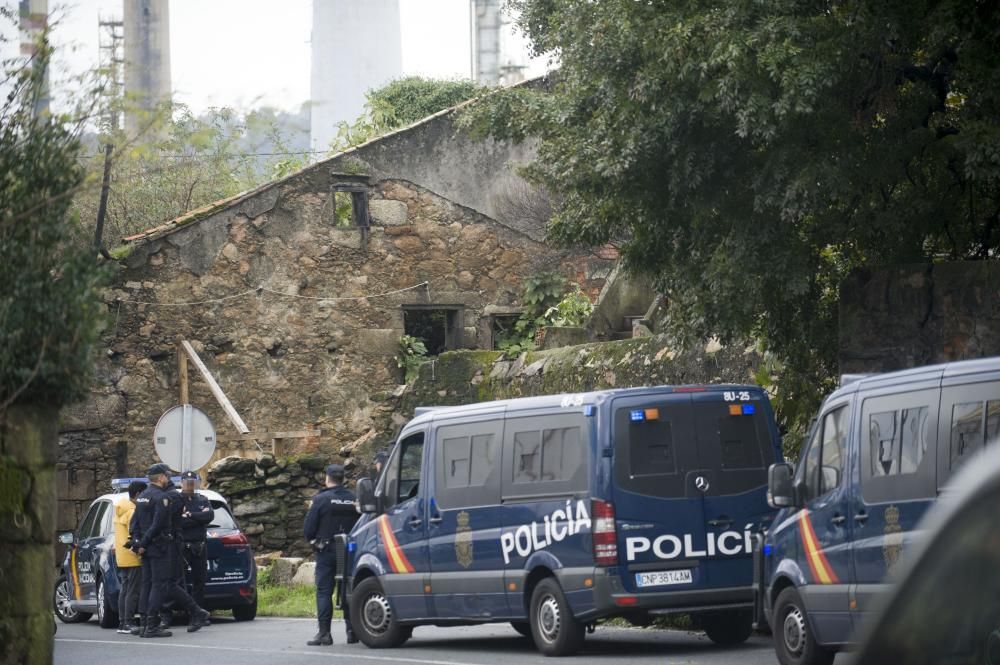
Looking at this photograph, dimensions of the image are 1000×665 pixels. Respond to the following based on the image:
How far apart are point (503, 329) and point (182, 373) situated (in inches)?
241

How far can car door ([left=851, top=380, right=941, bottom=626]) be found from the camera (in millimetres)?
9742

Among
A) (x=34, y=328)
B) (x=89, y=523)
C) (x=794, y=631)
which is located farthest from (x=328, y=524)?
(x=34, y=328)

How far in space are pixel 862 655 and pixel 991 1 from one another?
10321mm

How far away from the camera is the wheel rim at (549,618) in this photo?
13.1 metres

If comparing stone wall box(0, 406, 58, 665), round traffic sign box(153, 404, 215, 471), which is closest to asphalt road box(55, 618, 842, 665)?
round traffic sign box(153, 404, 215, 471)

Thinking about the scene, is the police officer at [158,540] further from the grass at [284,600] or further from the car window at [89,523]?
the car window at [89,523]

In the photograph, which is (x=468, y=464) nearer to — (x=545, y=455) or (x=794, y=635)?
(x=545, y=455)

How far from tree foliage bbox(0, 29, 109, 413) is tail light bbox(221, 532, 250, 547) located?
10.8 metres

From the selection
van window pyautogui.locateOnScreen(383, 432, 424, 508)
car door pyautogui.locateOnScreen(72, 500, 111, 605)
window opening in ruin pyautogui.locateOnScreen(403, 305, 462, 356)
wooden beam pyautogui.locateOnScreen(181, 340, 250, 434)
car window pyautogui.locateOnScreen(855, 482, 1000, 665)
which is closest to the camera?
car window pyautogui.locateOnScreen(855, 482, 1000, 665)

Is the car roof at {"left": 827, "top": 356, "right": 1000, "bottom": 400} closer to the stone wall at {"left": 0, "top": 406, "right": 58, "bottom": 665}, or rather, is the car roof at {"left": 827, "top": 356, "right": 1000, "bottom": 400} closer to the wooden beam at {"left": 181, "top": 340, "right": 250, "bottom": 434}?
the stone wall at {"left": 0, "top": 406, "right": 58, "bottom": 665}

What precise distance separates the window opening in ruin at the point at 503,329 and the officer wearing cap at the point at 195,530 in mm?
11417

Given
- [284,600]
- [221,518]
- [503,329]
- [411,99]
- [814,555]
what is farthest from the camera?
[411,99]

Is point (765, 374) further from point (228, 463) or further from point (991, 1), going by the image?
point (228, 463)

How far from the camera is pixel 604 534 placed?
42.0ft
